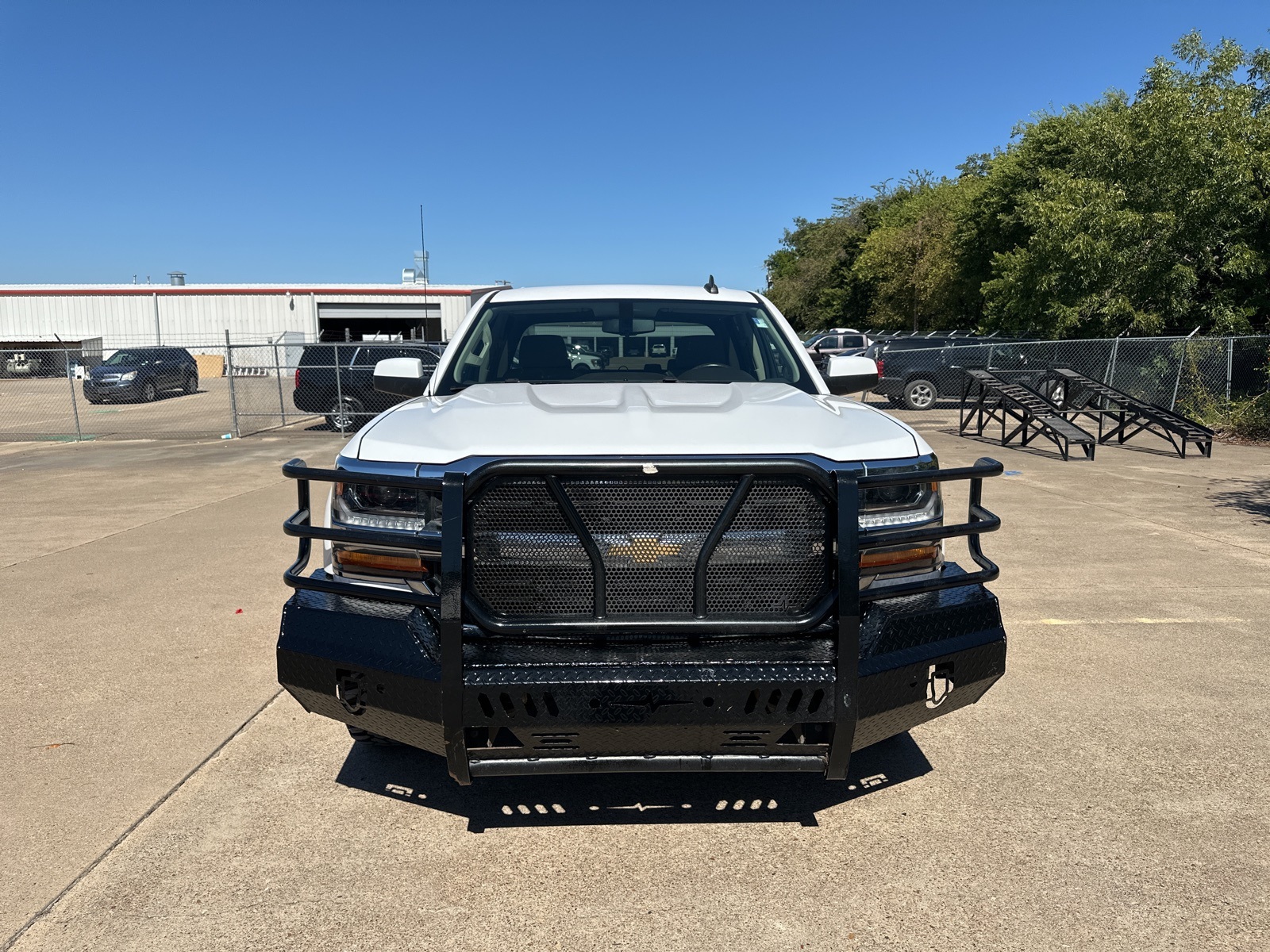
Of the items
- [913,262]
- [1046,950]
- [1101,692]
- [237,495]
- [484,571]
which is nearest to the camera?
[1046,950]

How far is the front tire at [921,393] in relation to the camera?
21.4 m

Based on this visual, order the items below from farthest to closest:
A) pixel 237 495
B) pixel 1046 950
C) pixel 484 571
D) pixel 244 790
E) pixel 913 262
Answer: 1. pixel 913 262
2. pixel 237 495
3. pixel 244 790
4. pixel 484 571
5. pixel 1046 950

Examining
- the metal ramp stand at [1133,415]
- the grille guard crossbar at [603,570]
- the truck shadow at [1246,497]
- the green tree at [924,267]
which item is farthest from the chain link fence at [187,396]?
the green tree at [924,267]

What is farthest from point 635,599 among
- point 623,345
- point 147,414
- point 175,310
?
point 175,310

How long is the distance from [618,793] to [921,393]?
1932cm

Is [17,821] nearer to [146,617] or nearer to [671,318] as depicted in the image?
[146,617]

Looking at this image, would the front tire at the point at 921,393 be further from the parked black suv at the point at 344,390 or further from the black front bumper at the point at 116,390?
the black front bumper at the point at 116,390

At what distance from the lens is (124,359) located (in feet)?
88.4

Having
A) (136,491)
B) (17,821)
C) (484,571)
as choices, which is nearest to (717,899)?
(484,571)

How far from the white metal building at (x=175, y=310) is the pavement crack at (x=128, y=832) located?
4784cm

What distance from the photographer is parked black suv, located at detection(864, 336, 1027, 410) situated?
68.3 feet

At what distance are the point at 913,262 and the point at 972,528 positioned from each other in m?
46.2

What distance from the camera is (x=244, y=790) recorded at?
352cm

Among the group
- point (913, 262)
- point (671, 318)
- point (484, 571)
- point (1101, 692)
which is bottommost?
point (1101, 692)
